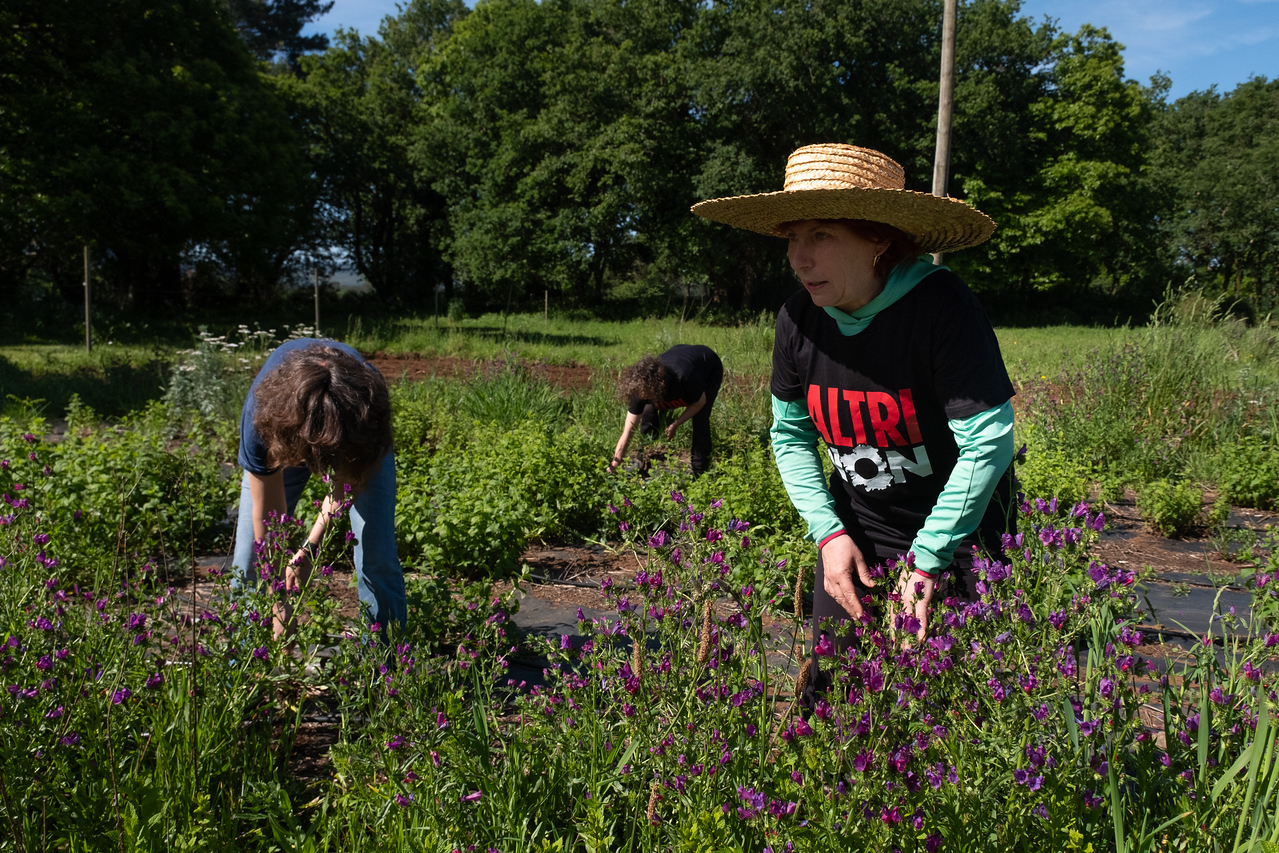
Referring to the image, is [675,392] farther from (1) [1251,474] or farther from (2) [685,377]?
(1) [1251,474]

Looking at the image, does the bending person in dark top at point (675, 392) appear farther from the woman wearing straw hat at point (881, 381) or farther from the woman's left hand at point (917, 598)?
the woman's left hand at point (917, 598)

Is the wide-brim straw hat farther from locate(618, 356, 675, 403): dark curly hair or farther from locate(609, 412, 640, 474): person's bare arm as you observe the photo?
locate(609, 412, 640, 474): person's bare arm

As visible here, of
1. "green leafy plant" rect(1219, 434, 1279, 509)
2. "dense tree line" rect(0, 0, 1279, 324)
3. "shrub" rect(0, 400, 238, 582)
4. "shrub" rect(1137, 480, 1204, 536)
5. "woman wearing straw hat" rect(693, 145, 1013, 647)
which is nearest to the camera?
"woman wearing straw hat" rect(693, 145, 1013, 647)

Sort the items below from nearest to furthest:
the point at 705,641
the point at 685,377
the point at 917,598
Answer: the point at 705,641
the point at 917,598
the point at 685,377

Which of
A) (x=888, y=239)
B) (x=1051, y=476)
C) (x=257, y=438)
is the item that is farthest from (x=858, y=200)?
(x=1051, y=476)

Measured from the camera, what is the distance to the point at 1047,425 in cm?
662

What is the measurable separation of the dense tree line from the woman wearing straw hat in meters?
19.4

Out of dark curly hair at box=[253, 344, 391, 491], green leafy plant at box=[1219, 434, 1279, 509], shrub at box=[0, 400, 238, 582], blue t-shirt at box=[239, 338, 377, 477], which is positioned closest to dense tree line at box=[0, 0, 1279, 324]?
shrub at box=[0, 400, 238, 582]

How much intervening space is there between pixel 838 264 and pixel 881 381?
308 millimetres

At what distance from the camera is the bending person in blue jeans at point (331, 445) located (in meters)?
2.17

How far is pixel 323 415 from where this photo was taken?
85.0 inches

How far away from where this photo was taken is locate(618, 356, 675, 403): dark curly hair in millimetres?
5512

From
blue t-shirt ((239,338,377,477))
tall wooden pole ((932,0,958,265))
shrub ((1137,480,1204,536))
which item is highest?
tall wooden pole ((932,0,958,265))

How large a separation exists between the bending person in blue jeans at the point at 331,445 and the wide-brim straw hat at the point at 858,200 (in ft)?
3.77
